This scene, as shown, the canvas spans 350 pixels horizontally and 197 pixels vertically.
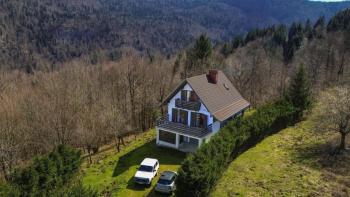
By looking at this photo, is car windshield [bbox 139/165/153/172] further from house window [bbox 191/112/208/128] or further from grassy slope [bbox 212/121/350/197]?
house window [bbox 191/112/208/128]

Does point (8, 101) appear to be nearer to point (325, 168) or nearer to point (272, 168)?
point (272, 168)

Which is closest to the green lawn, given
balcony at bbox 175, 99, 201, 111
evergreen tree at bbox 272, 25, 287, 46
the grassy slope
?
balcony at bbox 175, 99, 201, 111

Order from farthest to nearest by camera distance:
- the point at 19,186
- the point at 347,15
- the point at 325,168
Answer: the point at 347,15 → the point at 325,168 → the point at 19,186

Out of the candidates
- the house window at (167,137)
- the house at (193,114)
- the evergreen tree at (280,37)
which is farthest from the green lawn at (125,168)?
the evergreen tree at (280,37)

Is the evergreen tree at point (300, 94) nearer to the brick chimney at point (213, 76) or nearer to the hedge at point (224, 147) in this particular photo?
the hedge at point (224, 147)

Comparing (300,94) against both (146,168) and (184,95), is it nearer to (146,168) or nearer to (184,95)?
(184,95)

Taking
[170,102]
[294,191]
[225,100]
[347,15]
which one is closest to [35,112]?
[170,102]

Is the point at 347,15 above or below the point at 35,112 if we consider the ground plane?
above
